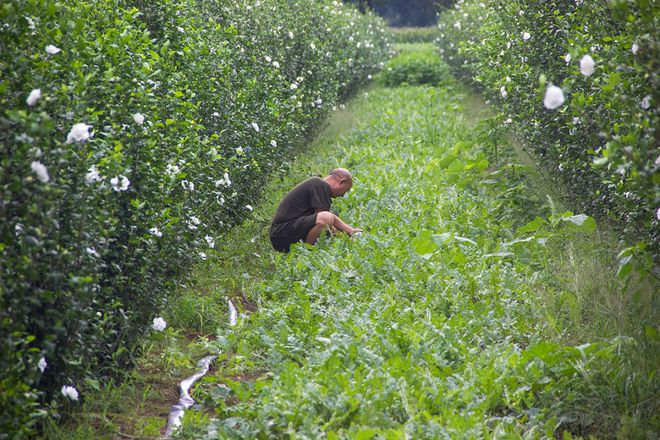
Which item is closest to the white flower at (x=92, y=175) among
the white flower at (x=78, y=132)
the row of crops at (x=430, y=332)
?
the white flower at (x=78, y=132)

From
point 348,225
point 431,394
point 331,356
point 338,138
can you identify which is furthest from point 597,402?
point 338,138

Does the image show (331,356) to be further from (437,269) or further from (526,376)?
(437,269)

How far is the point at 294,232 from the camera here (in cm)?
717

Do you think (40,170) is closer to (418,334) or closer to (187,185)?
(187,185)

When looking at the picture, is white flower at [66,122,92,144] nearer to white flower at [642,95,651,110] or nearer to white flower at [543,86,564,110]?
white flower at [543,86,564,110]

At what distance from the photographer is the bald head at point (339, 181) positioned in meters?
7.32

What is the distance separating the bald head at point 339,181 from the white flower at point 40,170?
4.18m

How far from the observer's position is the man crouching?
713 cm

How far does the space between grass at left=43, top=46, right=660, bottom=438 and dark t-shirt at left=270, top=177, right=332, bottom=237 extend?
0.30m

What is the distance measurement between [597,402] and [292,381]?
162cm

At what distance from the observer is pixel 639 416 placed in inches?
150

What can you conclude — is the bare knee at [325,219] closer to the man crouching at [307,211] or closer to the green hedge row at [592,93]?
the man crouching at [307,211]

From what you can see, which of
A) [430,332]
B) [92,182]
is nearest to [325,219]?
[430,332]

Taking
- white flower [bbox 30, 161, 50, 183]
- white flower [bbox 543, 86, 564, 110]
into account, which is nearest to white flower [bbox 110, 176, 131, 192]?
white flower [bbox 30, 161, 50, 183]
